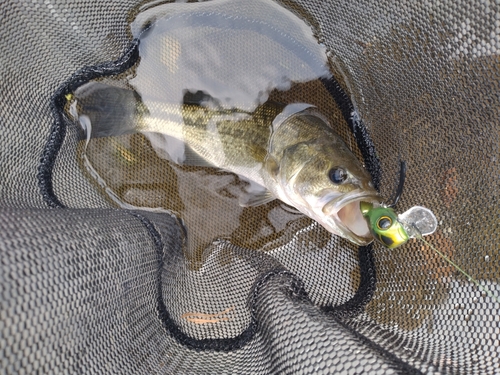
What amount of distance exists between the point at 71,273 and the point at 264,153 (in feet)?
4.91

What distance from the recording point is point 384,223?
182 cm

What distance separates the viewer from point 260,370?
1533 mm

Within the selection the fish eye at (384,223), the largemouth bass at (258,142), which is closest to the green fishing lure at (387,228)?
the fish eye at (384,223)

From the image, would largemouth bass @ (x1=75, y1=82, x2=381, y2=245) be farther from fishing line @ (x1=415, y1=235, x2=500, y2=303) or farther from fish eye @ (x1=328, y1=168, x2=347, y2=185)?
fishing line @ (x1=415, y1=235, x2=500, y2=303)

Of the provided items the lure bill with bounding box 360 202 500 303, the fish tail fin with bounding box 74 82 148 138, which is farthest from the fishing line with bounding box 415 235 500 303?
the fish tail fin with bounding box 74 82 148 138

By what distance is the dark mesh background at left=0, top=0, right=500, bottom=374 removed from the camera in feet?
4.19

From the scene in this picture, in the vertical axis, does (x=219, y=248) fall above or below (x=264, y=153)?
below

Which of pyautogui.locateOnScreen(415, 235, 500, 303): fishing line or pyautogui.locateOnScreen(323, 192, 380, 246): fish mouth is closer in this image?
pyautogui.locateOnScreen(415, 235, 500, 303): fishing line

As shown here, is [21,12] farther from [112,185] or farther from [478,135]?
[478,135]

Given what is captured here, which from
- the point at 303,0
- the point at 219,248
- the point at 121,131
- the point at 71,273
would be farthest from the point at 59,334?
the point at 303,0

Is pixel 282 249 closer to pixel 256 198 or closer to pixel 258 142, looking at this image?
pixel 256 198

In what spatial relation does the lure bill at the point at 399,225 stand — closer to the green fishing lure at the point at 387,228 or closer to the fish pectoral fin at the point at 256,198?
the green fishing lure at the point at 387,228

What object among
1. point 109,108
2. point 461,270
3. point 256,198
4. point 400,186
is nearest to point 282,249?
point 256,198

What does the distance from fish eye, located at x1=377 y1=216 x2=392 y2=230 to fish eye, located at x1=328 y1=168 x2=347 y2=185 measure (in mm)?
320
